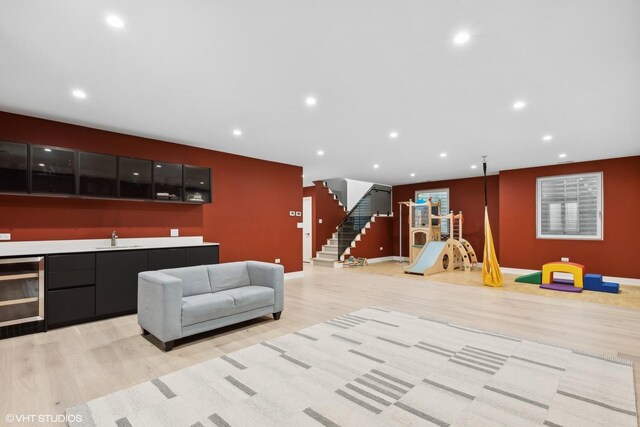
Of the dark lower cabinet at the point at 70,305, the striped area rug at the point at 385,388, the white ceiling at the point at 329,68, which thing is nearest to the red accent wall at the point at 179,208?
the white ceiling at the point at 329,68

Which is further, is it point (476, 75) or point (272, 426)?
point (476, 75)

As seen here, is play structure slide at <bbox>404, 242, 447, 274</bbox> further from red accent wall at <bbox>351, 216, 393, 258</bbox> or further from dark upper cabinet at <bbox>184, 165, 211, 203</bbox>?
dark upper cabinet at <bbox>184, 165, 211, 203</bbox>

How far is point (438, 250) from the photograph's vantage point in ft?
28.7

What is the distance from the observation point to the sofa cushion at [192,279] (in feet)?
12.7

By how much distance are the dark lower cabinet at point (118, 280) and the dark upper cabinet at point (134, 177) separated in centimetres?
99

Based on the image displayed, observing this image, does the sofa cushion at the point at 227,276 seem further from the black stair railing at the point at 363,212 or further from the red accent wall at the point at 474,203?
the red accent wall at the point at 474,203

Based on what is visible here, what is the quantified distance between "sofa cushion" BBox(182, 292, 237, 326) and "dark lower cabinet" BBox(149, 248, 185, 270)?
127 cm

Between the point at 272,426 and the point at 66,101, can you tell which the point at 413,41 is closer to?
the point at 272,426

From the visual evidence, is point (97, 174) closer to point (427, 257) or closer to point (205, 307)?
point (205, 307)

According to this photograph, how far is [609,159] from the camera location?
23.1 feet

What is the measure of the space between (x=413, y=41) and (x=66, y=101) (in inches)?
165

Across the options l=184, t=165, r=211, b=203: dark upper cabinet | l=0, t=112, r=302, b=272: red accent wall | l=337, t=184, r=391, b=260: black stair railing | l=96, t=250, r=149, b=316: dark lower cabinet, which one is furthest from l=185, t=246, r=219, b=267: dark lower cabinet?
l=337, t=184, r=391, b=260: black stair railing

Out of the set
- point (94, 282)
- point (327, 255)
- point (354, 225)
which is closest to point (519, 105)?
point (94, 282)

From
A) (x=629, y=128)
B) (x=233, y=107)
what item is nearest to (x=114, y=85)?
(x=233, y=107)
